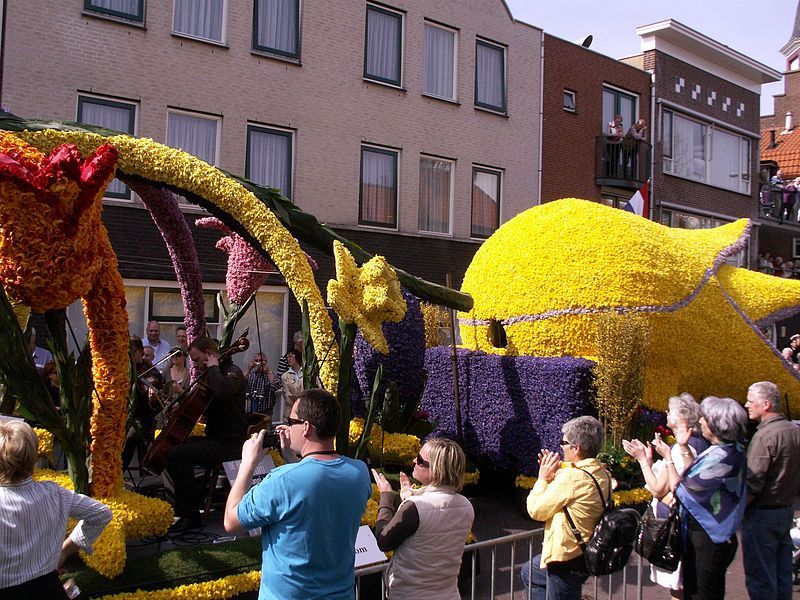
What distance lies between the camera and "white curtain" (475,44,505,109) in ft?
57.6

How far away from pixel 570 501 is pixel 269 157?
1119 centimetres

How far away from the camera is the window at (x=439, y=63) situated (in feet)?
54.5

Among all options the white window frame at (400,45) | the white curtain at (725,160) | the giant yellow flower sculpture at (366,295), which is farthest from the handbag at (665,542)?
the white curtain at (725,160)

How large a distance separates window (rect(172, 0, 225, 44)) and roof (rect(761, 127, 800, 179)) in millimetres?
23985

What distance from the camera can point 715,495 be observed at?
15.8ft

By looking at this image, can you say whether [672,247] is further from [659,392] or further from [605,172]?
[605,172]

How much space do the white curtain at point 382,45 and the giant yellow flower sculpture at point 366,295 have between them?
393 inches

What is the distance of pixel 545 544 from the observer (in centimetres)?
441

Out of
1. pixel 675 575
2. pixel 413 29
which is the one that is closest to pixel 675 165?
pixel 413 29

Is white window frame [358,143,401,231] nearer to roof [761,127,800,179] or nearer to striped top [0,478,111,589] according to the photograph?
striped top [0,478,111,589]

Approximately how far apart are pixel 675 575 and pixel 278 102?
11.2 metres

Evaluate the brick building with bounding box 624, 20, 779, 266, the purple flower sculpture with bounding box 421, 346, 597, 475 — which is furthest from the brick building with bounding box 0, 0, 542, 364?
the brick building with bounding box 624, 20, 779, 266

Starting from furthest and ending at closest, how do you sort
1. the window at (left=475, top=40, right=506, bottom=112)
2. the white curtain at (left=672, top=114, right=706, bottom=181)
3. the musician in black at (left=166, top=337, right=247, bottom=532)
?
the white curtain at (left=672, top=114, right=706, bottom=181)
the window at (left=475, top=40, right=506, bottom=112)
the musician in black at (left=166, top=337, right=247, bottom=532)

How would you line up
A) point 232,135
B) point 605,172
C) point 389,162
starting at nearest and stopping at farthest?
point 232,135 → point 389,162 → point 605,172
